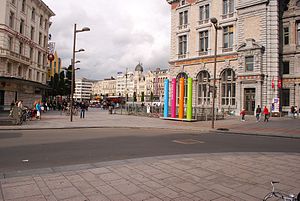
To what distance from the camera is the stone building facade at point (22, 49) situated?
105ft

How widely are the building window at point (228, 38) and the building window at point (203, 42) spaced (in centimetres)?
322

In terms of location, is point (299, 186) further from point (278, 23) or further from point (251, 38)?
point (278, 23)

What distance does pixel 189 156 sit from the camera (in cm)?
760

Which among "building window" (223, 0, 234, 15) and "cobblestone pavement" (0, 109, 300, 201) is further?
"building window" (223, 0, 234, 15)

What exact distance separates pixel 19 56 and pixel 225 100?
32.1m

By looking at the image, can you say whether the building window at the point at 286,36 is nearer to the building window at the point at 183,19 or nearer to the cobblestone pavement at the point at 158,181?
the building window at the point at 183,19

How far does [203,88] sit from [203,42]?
25.6 ft

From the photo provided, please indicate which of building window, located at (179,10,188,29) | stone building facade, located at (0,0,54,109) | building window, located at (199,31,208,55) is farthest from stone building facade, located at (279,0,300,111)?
stone building facade, located at (0,0,54,109)

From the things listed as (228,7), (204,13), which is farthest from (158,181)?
(204,13)

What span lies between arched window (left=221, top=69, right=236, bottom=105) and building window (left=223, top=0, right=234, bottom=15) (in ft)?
30.0

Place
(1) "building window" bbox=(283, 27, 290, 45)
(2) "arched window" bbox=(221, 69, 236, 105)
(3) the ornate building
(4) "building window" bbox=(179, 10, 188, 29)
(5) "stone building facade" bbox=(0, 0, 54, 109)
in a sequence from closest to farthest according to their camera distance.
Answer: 1. (5) "stone building facade" bbox=(0, 0, 54, 109)
2. (1) "building window" bbox=(283, 27, 290, 45)
3. (2) "arched window" bbox=(221, 69, 236, 105)
4. (4) "building window" bbox=(179, 10, 188, 29)
5. (3) the ornate building

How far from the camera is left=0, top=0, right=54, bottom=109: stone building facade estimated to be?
32.1 meters

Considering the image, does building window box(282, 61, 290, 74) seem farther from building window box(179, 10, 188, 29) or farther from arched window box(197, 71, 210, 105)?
building window box(179, 10, 188, 29)

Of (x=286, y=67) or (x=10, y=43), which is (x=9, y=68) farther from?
(x=286, y=67)
